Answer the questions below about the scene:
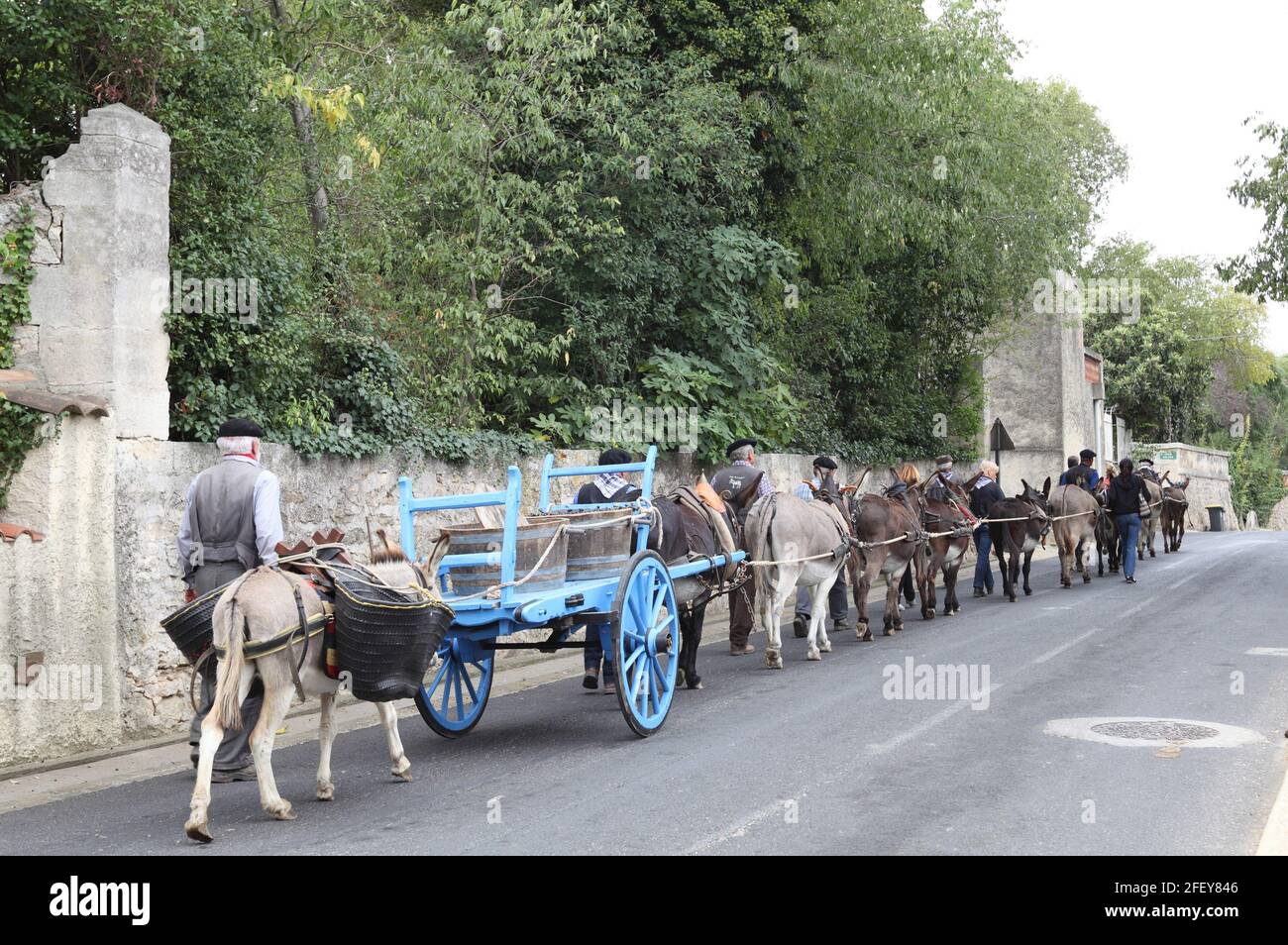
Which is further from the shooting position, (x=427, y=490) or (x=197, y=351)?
(x=427, y=490)

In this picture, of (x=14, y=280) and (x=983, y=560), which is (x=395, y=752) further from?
(x=983, y=560)

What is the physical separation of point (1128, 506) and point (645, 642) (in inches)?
622

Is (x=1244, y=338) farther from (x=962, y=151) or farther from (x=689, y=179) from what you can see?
(x=689, y=179)

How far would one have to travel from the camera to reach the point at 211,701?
775 centimetres

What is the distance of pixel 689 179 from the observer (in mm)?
18203

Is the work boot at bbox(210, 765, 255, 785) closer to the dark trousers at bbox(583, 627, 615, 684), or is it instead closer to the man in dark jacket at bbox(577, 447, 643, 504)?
the dark trousers at bbox(583, 627, 615, 684)

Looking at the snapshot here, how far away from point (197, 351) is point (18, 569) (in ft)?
9.47

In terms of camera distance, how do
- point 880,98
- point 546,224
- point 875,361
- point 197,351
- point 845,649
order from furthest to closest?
point 875,361
point 880,98
point 546,224
point 845,649
point 197,351

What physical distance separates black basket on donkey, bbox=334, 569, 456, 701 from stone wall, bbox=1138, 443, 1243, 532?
4871 cm

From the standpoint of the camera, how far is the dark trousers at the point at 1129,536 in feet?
73.3

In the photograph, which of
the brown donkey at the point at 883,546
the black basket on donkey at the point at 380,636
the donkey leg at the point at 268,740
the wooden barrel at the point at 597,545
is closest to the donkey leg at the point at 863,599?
the brown donkey at the point at 883,546

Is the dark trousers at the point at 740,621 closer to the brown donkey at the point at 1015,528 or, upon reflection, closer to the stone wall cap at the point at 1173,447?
the brown donkey at the point at 1015,528

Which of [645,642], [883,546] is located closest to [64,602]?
[645,642]

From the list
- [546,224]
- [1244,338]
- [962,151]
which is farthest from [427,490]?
[1244,338]
